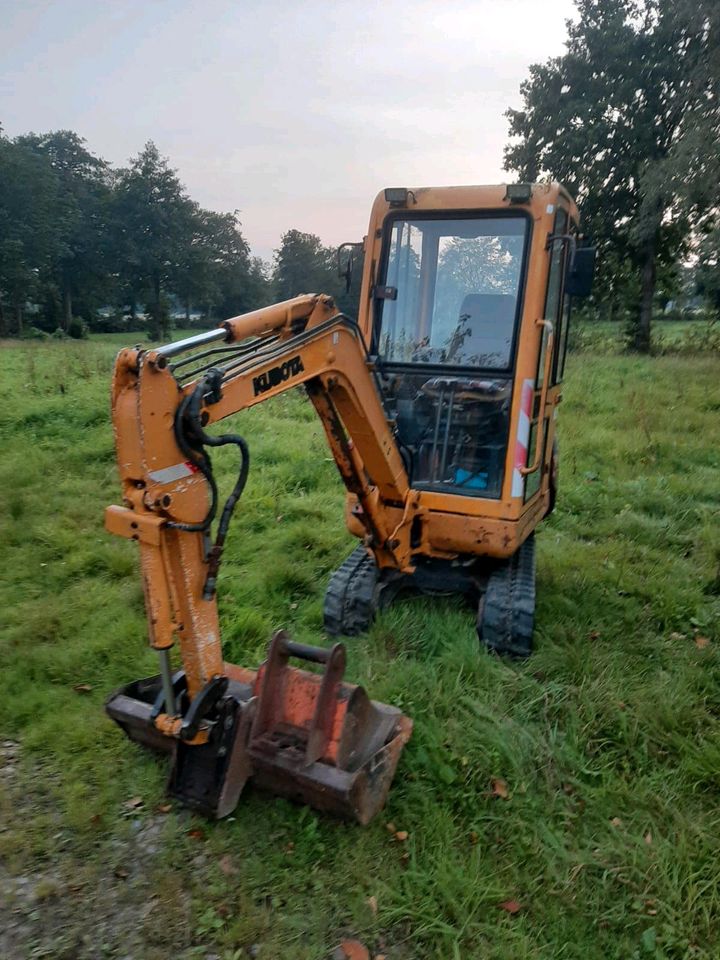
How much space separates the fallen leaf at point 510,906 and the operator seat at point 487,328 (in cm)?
273

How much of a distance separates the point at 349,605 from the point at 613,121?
21.5m

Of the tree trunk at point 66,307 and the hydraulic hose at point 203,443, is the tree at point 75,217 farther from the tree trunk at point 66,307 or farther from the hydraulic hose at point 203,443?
the hydraulic hose at point 203,443

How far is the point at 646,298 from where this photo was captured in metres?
21.4

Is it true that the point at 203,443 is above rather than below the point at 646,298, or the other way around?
below

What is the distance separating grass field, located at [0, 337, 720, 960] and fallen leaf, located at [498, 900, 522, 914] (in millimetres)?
16

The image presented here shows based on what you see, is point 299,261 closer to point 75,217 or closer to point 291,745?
point 75,217

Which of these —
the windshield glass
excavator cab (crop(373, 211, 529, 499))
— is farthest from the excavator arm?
the windshield glass

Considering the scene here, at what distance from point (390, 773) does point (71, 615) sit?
107 inches

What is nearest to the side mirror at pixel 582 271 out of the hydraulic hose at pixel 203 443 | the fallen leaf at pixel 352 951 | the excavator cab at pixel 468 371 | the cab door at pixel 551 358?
the excavator cab at pixel 468 371

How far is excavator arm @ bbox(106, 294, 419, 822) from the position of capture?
7.97 ft

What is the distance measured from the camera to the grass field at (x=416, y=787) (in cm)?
263

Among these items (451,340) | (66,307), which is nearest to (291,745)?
(451,340)

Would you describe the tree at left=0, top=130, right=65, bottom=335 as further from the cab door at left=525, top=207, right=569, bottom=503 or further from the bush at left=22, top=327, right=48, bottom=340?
the cab door at left=525, top=207, right=569, bottom=503

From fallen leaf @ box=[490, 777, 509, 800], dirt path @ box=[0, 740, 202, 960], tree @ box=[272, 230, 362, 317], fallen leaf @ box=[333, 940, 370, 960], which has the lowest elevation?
dirt path @ box=[0, 740, 202, 960]
